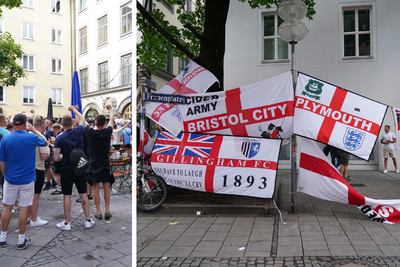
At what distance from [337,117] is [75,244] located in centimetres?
471

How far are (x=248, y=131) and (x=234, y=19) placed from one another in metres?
7.67

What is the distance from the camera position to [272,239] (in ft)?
16.8

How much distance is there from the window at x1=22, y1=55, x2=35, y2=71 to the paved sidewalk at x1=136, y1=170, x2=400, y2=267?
3.20 metres

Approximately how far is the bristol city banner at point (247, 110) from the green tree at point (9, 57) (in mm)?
2931

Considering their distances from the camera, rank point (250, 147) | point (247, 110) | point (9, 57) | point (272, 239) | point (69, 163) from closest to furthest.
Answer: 1. point (272, 239)
2. point (9, 57)
3. point (69, 163)
4. point (250, 147)
5. point (247, 110)

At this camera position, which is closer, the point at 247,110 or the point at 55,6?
the point at 55,6

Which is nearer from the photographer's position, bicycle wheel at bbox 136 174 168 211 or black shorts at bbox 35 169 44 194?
black shorts at bbox 35 169 44 194

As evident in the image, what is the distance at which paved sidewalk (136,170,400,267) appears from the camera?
4.38 metres

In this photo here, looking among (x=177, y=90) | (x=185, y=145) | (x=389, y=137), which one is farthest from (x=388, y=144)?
(x=177, y=90)

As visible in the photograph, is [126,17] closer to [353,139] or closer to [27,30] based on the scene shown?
[27,30]

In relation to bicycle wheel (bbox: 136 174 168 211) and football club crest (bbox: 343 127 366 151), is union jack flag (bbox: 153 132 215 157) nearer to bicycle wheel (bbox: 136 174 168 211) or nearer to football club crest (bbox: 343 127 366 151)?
bicycle wheel (bbox: 136 174 168 211)

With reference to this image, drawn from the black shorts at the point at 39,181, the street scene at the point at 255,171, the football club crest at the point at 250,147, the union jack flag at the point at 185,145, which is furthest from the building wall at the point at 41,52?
the football club crest at the point at 250,147

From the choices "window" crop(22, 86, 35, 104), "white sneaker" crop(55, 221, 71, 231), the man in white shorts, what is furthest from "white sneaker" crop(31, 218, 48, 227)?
the man in white shorts

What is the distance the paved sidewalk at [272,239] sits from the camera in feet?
14.4
